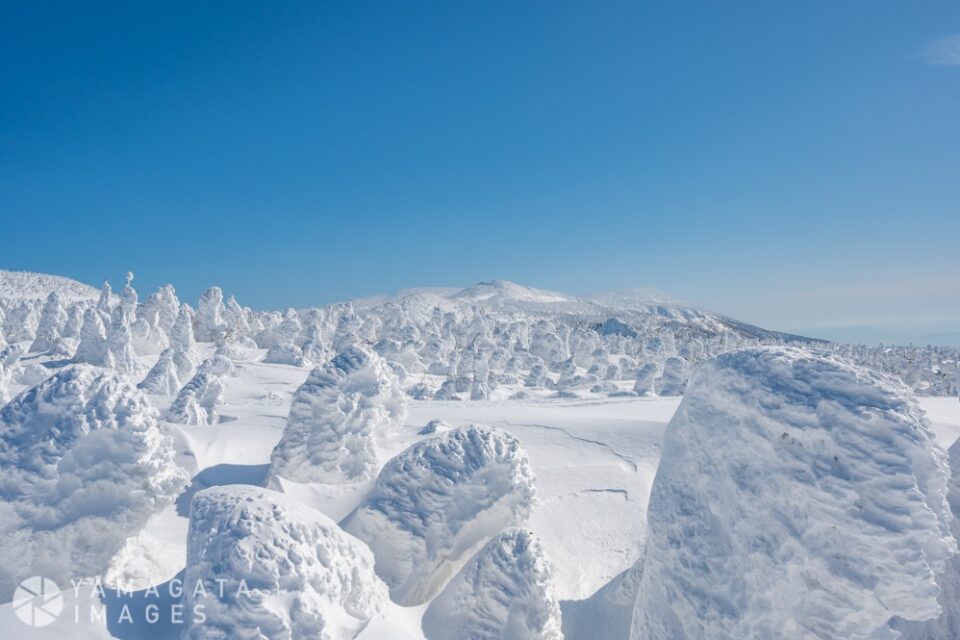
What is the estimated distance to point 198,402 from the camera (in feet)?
53.6

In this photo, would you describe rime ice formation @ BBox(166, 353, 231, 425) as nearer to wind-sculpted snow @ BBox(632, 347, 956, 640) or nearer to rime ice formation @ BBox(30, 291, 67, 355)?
wind-sculpted snow @ BBox(632, 347, 956, 640)

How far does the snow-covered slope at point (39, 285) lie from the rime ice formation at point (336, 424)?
89.9 meters

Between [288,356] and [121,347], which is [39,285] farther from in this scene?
[121,347]

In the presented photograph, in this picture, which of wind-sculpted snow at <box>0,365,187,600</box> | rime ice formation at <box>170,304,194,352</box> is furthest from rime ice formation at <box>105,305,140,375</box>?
wind-sculpted snow at <box>0,365,187,600</box>

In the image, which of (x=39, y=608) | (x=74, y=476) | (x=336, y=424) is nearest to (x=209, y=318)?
(x=336, y=424)

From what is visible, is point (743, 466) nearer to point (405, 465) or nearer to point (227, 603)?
point (227, 603)

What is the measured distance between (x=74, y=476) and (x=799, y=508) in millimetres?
7366

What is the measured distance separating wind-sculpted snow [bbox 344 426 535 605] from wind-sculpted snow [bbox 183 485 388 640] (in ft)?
10.1

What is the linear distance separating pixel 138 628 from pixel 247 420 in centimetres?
1137

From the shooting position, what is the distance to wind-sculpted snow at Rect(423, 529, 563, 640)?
7.08m

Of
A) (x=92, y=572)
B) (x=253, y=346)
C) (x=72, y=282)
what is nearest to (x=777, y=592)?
(x=92, y=572)

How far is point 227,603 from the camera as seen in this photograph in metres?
4.32

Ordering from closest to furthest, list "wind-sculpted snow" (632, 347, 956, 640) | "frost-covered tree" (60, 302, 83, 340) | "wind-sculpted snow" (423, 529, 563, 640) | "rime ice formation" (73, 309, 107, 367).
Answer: "wind-sculpted snow" (632, 347, 956, 640)
"wind-sculpted snow" (423, 529, 563, 640)
"rime ice formation" (73, 309, 107, 367)
"frost-covered tree" (60, 302, 83, 340)

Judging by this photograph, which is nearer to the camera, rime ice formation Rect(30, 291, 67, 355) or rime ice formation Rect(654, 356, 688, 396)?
rime ice formation Rect(654, 356, 688, 396)
